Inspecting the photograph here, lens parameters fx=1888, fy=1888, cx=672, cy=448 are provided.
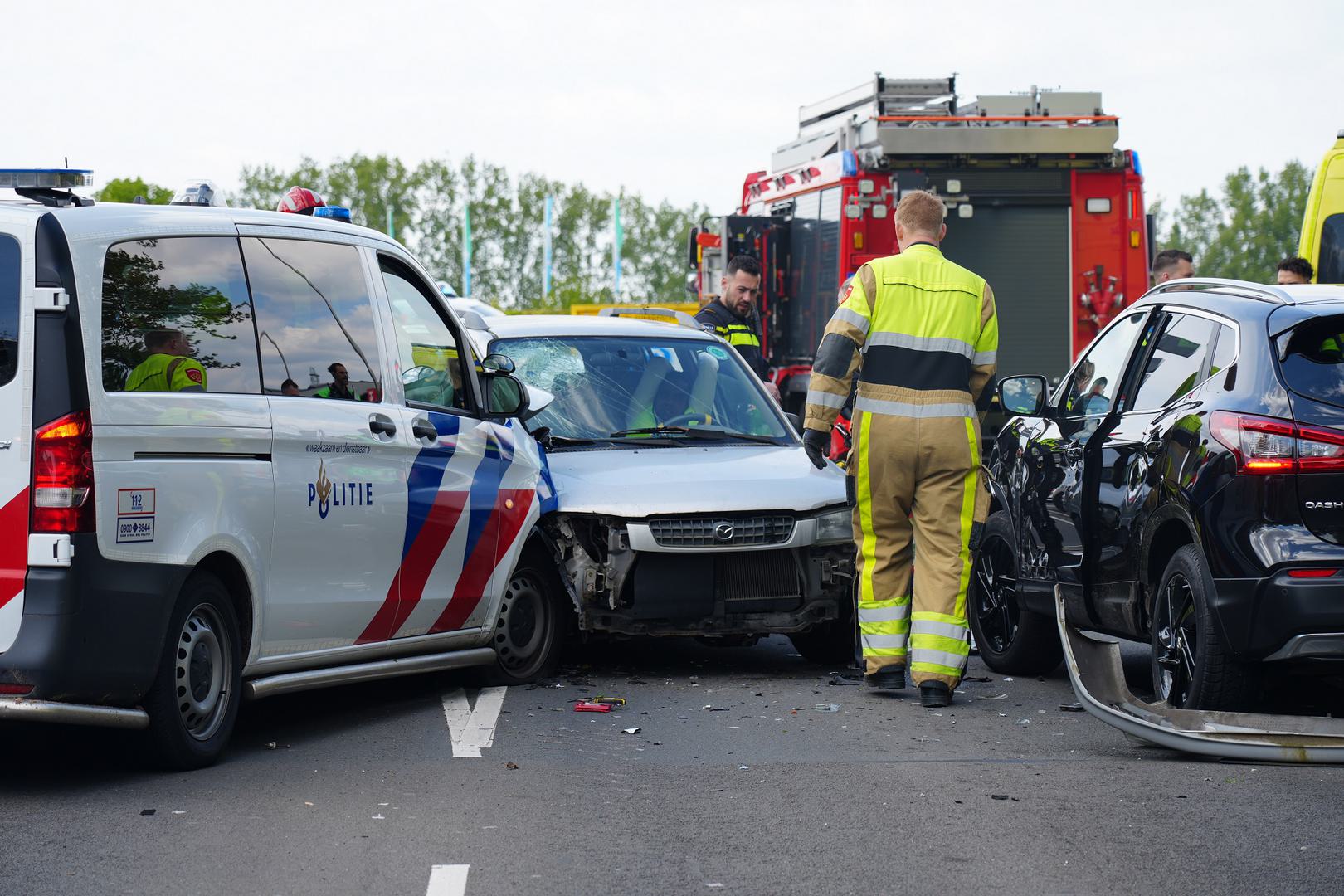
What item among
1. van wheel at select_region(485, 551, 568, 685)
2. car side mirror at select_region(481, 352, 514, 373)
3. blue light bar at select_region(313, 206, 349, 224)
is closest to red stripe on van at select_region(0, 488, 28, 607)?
blue light bar at select_region(313, 206, 349, 224)

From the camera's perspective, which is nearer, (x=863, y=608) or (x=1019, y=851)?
(x=1019, y=851)

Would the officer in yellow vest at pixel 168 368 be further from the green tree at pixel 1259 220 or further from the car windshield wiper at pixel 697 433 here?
the green tree at pixel 1259 220

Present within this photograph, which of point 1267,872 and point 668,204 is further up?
point 668,204

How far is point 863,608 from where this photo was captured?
8.10 metres

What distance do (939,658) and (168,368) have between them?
3412 millimetres

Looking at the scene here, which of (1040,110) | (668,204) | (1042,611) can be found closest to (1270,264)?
(668,204)

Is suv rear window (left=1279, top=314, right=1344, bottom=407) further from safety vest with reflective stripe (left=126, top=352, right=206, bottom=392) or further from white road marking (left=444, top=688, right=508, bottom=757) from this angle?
safety vest with reflective stripe (left=126, top=352, right=206, bottom=392)

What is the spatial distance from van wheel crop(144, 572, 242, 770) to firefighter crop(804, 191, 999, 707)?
279 centimetres

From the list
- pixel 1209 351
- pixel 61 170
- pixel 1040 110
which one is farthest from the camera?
pixel 1040 110

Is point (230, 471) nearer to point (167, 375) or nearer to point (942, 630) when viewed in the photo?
point (167, 375)

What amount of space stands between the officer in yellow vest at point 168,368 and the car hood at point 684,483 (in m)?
2.49

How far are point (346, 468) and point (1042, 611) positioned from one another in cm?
319

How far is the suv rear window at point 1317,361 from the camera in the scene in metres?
6.24

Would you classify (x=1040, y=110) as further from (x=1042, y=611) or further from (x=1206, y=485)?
(x=1206, y=485)
